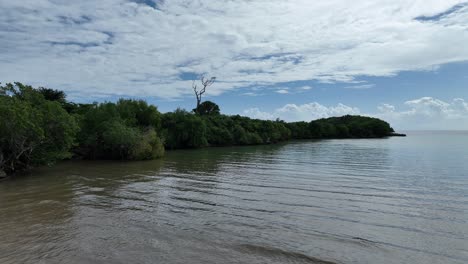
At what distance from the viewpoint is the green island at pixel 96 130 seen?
22547 millimetres

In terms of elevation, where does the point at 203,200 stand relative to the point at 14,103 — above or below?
below

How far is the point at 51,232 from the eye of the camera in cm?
1048

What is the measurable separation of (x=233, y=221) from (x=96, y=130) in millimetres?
33376

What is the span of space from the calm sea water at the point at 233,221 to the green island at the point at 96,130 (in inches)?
145

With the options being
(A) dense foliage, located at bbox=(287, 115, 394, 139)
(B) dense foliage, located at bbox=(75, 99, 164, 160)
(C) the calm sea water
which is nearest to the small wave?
(C) the calm sea water

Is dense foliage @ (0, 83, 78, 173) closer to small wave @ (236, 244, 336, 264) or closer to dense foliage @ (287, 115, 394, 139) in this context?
small wave @ (236, 244, 336, 264)

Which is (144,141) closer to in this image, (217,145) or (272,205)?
(272,205)

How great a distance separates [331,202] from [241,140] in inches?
2271

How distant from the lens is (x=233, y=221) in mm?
12250

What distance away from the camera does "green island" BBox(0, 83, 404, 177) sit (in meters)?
22.5

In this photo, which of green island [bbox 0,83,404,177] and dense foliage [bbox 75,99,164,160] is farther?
dense foliage [bbox 75,99,164,160]

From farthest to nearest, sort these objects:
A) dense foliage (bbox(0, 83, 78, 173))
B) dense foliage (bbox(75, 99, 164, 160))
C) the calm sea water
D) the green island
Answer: dense foliage (bbox(75, 99, 164, 160)) → the green island → dense foliage (bbox(0, 83, 78, 173)) → the calm sea water

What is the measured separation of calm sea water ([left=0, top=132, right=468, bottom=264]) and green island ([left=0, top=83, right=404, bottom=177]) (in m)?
3.69

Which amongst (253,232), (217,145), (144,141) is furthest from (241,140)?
(253,232)
